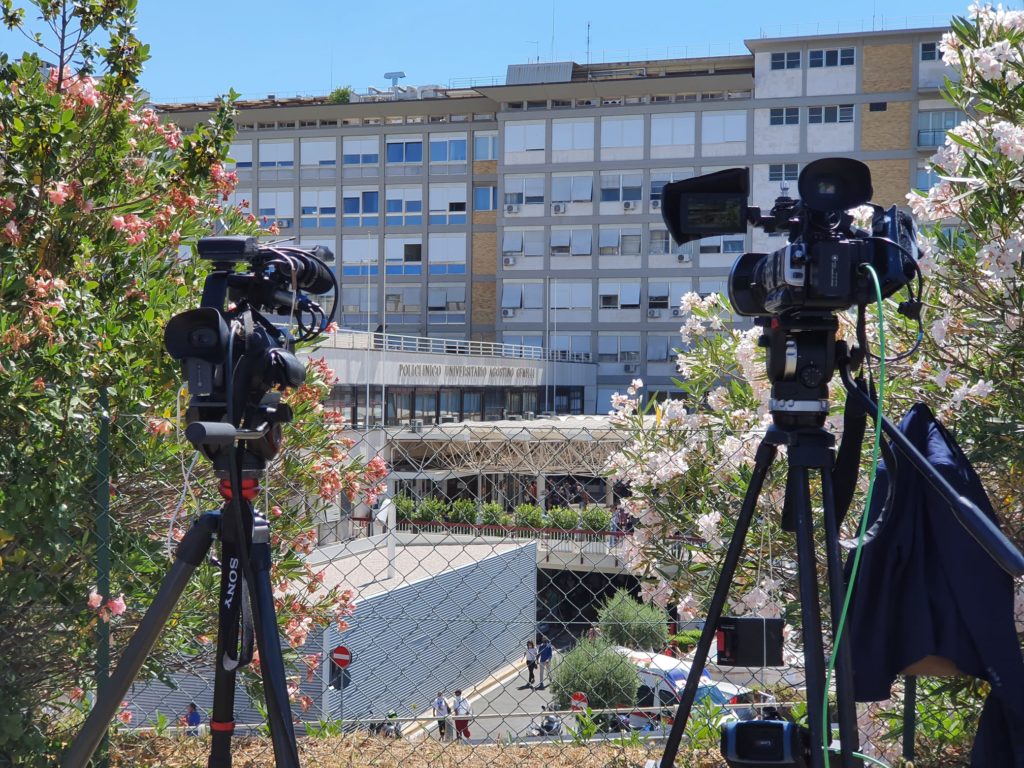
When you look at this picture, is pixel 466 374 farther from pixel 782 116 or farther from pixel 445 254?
pixel 782 116

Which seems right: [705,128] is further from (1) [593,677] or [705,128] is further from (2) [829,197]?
(2) [829,197]

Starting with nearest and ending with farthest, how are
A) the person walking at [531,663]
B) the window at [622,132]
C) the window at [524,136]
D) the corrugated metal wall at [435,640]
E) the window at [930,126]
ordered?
the person walking at [531,663] → the corrugated metal wall at [435,640] → the window at [930,126] → the window at [622,132] → the window at [524,136]

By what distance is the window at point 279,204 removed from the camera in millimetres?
36188

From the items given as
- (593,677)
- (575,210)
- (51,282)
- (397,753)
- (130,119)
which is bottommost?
(593,677)

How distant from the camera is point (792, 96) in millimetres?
31250

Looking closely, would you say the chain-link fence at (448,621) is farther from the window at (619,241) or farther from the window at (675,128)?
the window at (675,128)

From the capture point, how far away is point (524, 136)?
A: 3372 centimetres

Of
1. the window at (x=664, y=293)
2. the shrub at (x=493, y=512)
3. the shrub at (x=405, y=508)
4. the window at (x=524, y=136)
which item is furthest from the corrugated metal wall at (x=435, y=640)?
the window at (x=524, y=136)

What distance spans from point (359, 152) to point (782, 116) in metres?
14.5

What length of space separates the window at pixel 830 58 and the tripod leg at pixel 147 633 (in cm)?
3238

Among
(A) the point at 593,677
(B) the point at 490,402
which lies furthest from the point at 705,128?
(A) the point at 593,677

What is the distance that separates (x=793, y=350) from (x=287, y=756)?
1.32m

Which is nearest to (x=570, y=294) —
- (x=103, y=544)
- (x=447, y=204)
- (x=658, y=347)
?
(x=658, y=347)

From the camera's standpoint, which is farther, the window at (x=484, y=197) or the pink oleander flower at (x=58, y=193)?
the window at (x=484, y=197)
